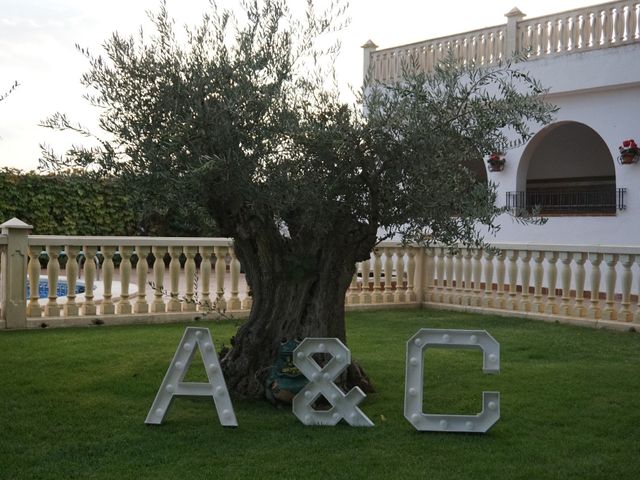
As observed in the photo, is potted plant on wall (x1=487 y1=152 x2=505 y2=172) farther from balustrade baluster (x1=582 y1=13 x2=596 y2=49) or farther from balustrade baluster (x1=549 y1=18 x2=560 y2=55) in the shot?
balustrade baluster (x1=582 y1=13 x2=596 y2=49)

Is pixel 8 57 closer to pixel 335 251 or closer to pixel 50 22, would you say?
pixel 50 22

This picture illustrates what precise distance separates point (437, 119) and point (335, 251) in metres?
1.23

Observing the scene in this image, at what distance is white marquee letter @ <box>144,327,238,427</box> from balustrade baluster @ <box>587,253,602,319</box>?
6339mm

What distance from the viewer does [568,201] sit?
1730 cm

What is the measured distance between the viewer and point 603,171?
1723 cm

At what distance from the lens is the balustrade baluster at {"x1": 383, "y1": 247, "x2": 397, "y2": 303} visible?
11.7m

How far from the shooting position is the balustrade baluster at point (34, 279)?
29.9 ft

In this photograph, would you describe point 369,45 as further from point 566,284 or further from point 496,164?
point 566,284

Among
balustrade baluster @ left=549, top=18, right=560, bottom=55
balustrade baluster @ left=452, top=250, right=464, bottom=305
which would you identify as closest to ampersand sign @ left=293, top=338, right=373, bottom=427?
balustrade baluster @ left=452, top=250, right=464, bottom=305

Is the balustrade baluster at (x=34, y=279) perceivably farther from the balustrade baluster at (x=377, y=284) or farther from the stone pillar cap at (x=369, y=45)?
the stone pillar cap at (x=369, y=45)

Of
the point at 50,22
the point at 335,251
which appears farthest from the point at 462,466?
the point at 50,22

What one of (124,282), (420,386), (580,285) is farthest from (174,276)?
(420,386)

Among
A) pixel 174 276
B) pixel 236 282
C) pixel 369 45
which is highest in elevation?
pixel 369 45

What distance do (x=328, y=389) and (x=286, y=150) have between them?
5.28ft
